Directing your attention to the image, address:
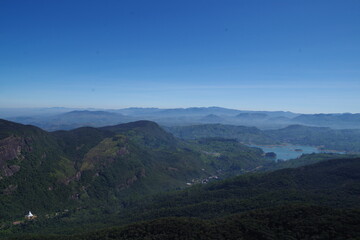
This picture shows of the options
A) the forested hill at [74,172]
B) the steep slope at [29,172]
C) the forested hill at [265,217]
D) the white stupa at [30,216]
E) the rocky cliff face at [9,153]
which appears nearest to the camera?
the forested hill at [265,217]

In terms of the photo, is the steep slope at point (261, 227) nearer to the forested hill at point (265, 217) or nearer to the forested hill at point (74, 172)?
the forested hill at point (265, 217)

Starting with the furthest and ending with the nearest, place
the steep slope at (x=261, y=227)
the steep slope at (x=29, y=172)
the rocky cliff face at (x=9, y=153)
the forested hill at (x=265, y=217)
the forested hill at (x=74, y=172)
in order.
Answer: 1. the rocky cliff face at (x=9, y=153)
2. the forested hill at (x=74, y=172)
3. the steep slope at (x=29, y=172)
4. the forested hill at (x=265, y=217)
5. the steep slope at (x=261, y=227)

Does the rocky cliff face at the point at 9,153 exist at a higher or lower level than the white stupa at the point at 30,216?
higher

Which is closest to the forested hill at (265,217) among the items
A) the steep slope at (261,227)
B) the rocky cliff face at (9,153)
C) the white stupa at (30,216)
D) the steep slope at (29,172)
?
the steep slope at (261,227)

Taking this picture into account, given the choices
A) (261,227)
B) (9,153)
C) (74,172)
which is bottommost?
(74,172)

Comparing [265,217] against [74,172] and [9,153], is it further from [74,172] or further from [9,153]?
[9,153]

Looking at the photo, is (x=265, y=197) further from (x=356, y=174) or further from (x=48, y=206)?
(x=48, y=206)

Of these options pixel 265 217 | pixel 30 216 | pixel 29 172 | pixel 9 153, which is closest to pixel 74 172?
pixel 29 172

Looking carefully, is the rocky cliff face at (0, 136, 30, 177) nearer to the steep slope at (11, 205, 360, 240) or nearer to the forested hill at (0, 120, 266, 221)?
the forested hill at (0, 120, 266, 221)

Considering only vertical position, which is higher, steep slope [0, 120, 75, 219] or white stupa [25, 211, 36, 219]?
steep slope [0, 120, 75, 219]

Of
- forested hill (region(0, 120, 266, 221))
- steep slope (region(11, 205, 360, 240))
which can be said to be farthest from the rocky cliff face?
steep slope (region(11, 205, 360, 240))

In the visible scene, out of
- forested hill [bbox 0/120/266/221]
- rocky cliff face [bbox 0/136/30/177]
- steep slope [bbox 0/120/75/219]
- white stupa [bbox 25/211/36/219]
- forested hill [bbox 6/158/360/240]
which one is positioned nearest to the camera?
forested hill [bbox 6/158/360/240]
